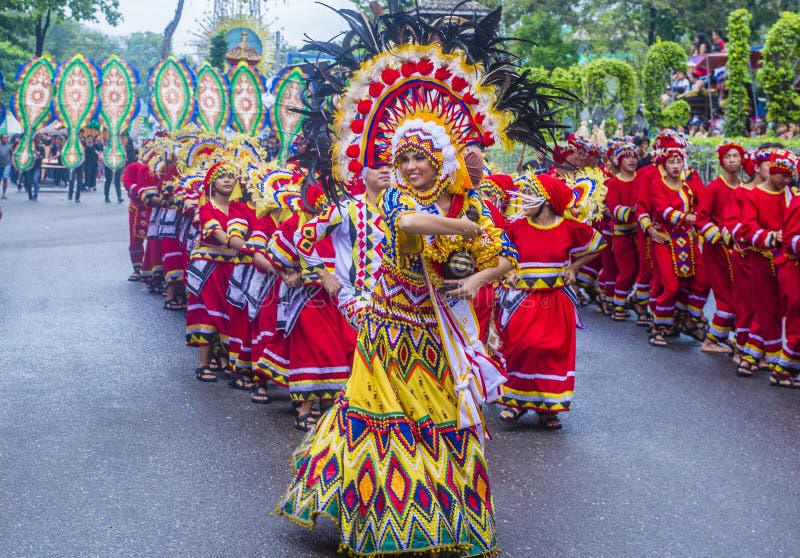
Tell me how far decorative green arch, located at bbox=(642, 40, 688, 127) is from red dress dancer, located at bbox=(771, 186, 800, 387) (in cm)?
1063

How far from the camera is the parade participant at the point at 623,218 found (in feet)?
38.5

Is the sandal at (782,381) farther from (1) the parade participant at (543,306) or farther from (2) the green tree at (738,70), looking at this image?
(2) the green tree at (738,70)

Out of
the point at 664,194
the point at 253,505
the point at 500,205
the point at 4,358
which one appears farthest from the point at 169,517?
the point at 664,194

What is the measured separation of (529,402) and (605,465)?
3.37 ft

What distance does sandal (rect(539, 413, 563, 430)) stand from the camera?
7.31m

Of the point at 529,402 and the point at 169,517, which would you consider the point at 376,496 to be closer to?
the point at 169,517

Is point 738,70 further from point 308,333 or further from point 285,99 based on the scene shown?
point 308,333

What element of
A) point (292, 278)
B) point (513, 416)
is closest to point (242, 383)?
point (292, 278)

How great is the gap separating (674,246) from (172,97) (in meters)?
8.71

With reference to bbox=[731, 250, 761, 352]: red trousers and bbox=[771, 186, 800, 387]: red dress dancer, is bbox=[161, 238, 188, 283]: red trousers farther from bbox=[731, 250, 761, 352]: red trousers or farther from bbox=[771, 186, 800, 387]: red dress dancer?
bbox=[771, 186, 800, 387]: red dress dancer

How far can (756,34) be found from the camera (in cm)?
3231

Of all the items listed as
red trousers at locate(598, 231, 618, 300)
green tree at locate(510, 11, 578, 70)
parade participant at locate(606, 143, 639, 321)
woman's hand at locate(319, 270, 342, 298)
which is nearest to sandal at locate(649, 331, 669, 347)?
parade participant at locate(606, 143, 639, 321)

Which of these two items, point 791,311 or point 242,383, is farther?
point 791,311

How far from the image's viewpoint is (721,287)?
32.5ft
